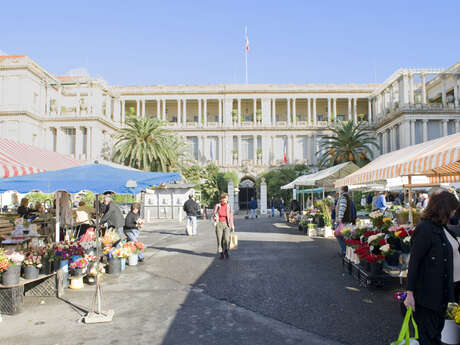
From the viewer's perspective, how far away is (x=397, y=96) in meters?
49.0

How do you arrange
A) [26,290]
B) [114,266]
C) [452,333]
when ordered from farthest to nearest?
[114,266]
[26,290]
[452,333]

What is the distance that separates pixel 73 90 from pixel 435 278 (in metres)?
57.6

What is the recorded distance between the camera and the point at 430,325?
3367 millimetres

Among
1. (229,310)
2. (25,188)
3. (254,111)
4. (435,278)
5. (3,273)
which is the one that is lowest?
(229,310)

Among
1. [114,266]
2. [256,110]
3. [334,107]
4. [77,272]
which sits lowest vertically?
[114,266]

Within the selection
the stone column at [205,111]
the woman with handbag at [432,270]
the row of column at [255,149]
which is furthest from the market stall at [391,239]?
the stone column at [205,111]

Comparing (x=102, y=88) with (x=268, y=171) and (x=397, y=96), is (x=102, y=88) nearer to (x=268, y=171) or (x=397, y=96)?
(x=268, y=171)

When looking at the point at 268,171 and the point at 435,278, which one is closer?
the point at 435,278

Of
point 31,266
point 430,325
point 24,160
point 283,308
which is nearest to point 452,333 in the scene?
point 430,325

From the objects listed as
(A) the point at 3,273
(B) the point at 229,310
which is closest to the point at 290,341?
(B) the point at 229,310

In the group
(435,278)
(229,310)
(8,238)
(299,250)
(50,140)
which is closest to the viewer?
(435,278)

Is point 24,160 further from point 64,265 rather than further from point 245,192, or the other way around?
point 245,192

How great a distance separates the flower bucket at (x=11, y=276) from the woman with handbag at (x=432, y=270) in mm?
5600

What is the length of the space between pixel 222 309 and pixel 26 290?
3775 millimetres
